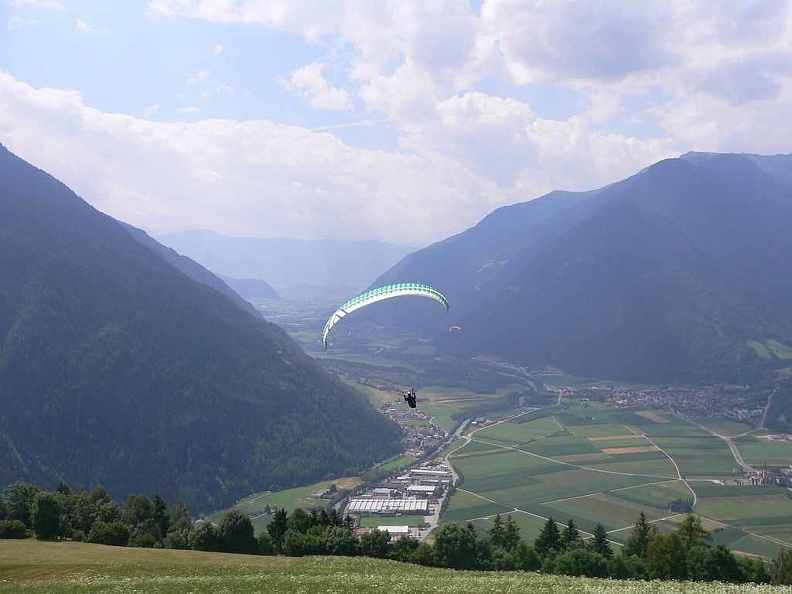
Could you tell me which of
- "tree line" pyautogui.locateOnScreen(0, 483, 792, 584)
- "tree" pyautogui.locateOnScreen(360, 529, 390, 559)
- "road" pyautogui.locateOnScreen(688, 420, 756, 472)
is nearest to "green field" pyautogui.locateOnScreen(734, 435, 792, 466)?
"road" pyautogui.locateOnScreen(688, 420, 756, 472)

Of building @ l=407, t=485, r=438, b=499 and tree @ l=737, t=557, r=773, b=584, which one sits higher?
tree @ l=737, t=557, r=773, b=584

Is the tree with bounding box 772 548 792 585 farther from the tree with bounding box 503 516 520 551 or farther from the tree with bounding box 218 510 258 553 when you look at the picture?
the tree with bounding box 218 510 258 553

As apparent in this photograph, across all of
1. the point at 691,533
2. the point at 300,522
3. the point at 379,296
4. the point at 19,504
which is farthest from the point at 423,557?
the point at 19,504

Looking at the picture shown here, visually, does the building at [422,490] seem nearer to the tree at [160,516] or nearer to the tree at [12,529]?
the tree at [160,516]

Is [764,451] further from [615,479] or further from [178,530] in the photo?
[178,530]

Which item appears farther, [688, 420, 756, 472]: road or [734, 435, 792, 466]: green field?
[734, 435, 792, 466]: green field
